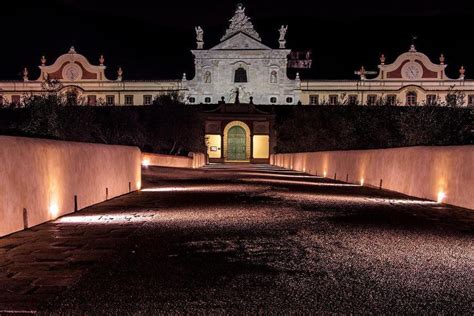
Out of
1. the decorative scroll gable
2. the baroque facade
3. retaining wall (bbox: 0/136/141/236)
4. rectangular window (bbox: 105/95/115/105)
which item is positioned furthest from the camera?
the decorative scroll gable

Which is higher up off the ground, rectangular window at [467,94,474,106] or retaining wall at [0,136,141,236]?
rectangular window at [467,94,474,106]

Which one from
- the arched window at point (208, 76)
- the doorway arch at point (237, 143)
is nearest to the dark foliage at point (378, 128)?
the doorway arch at point (237, 143)

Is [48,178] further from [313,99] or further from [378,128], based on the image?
[313,99]

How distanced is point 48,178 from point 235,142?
60.3m

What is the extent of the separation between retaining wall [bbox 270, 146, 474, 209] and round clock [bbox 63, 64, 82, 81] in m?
69.2

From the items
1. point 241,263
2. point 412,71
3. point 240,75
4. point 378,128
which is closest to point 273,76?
point 240,75

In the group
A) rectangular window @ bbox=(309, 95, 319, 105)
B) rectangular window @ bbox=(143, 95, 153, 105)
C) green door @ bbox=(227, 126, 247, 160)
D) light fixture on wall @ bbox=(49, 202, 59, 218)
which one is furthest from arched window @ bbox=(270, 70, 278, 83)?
light fixture on wall @ bbox=(49, 202, 59, 218)

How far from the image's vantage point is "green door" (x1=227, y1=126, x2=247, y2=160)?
6944cm

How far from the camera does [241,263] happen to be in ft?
19.8

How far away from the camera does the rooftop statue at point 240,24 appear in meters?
85.5

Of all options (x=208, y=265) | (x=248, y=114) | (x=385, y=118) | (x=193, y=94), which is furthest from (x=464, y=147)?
A: (x=193, y=94)

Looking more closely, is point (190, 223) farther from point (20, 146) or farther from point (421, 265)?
point (421, 265)

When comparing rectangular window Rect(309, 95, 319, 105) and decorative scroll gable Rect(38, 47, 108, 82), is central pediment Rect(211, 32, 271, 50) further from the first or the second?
decorative scroll gable Rect(38, 47, 108, 82)

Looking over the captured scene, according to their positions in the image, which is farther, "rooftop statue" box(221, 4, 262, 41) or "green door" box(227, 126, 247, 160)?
"rooftop statue" box(221, 4, 262, 41)
